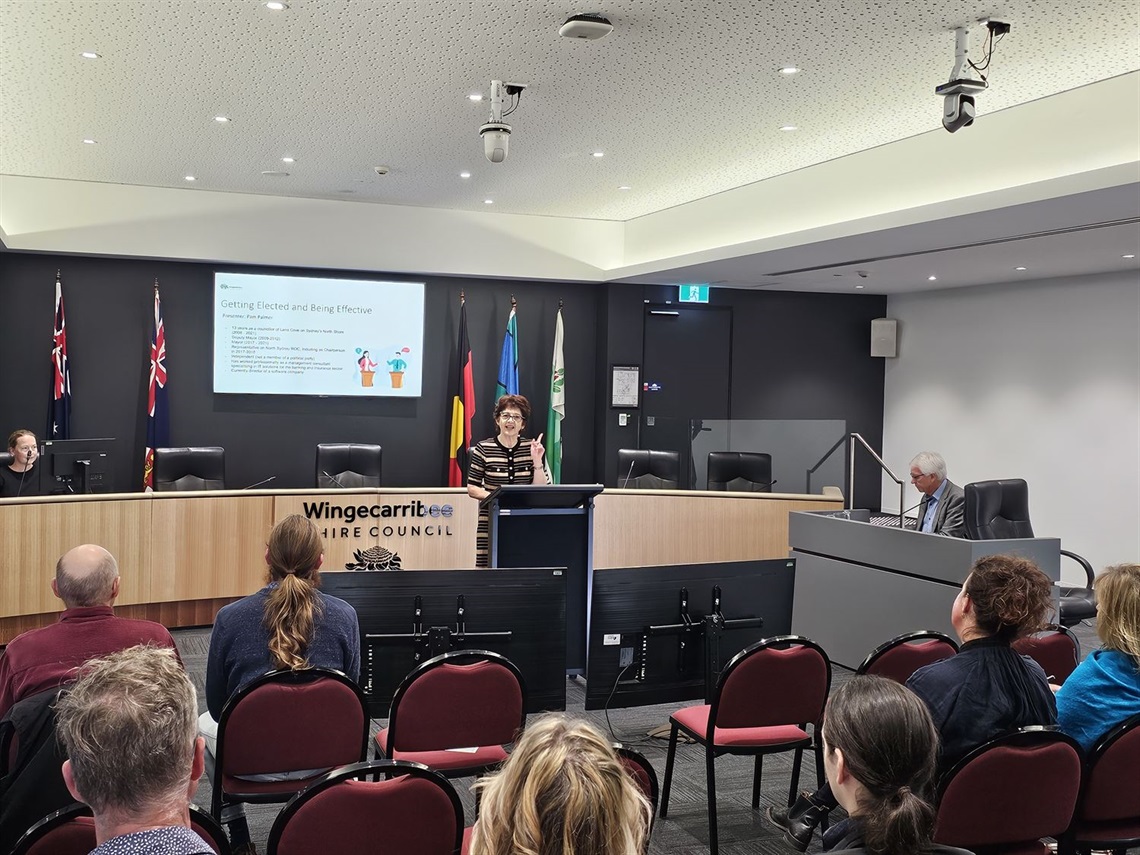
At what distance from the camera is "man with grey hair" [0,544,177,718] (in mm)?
2678

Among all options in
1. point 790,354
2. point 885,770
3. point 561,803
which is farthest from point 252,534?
point 790,354

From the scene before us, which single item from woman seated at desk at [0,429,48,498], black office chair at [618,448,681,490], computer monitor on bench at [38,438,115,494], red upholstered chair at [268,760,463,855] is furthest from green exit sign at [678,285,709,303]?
red upholstered chair at [268,760,463,855]

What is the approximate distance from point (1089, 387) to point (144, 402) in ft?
28.2

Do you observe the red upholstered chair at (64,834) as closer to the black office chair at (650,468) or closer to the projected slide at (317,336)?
the black office chair at (650,468)

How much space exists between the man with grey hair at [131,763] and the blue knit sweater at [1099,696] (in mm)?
2448

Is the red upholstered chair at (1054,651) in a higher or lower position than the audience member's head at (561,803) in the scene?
lower

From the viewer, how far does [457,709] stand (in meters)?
2.96

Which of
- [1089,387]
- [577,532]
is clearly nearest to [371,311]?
[577,532]

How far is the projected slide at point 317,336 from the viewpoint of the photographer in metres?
9.02

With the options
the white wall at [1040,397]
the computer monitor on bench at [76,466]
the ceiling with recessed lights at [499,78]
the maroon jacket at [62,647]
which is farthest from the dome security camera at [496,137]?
the white wall at [1040,397]

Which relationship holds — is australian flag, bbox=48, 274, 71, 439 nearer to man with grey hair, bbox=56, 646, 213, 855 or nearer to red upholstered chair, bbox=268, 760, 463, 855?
red upholstered chair, bbox=268, 760, 463, 855

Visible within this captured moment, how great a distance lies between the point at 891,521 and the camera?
24.6 feet

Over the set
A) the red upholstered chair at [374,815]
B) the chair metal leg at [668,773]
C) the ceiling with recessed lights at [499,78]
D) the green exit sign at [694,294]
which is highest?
the ceiling with recessed lights at [499,78]

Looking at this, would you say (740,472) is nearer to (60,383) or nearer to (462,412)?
(462,412)
